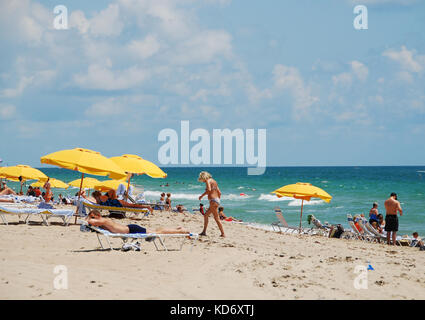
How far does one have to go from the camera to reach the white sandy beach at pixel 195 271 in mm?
5387

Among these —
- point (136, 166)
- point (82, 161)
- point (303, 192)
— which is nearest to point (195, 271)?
point (82, 161)

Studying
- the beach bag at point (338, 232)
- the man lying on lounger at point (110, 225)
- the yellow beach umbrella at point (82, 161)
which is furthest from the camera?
the beach bag at point (338, 232)

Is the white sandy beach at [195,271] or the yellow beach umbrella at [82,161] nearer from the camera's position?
the white sandy beach at [195,271]

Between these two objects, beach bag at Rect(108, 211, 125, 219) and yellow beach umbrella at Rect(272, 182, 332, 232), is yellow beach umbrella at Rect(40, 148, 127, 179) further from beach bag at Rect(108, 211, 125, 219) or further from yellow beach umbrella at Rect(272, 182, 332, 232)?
yellow beach umbrella at Rect(272, 182, 332, 232)

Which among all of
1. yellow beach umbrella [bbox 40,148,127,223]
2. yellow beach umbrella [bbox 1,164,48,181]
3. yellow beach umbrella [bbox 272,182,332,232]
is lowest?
yellow beach umbrella [bbox 272,182,332,232]

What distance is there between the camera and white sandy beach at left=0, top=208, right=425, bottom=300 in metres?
5.39

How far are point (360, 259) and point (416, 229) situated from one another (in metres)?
15.8

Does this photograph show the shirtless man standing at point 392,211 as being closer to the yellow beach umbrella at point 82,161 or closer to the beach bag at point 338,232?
the beach bag at point 338,232

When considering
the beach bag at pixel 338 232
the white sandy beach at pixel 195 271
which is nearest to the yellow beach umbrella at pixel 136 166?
the white sandy beach at pixel 195 271

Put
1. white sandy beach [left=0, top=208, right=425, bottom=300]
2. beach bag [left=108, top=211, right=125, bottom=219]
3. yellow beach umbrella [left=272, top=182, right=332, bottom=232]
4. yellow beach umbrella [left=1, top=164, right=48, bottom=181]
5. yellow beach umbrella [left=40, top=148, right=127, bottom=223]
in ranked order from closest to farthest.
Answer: white sandy beach [left=0, top=208, right=425, bottom=300]
yellow beach umbrella [left=40, top=148, right=127, bottom=223]
beach bag [left=108, top=211, right=125, bottom=219]
yellow beach umbrella [left=272, top=182, right=332, bottom=232]
yellow beach umbrella [left=1, top=164, right=48, bottom=181]

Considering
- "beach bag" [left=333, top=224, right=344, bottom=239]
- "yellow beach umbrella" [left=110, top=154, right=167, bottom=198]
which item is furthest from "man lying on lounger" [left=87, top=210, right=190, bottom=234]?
"beach bag" [left=333, top=224, right=344, bottom=239]

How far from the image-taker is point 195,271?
6555 millimetres

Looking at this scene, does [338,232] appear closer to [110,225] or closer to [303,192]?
[303,192]

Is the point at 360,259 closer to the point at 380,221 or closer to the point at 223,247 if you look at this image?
the point at 223,247
